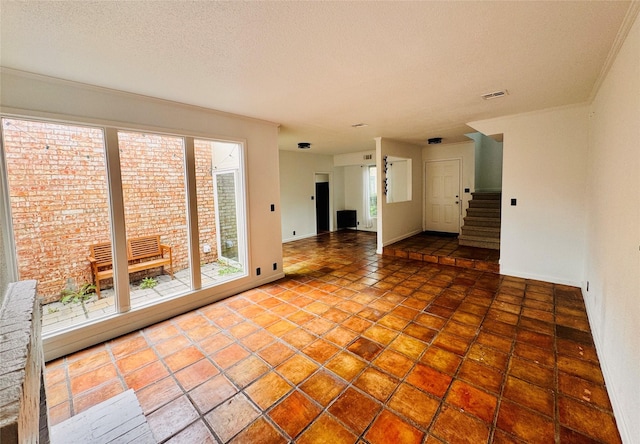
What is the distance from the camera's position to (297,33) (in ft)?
5.89

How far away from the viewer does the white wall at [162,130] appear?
236cm

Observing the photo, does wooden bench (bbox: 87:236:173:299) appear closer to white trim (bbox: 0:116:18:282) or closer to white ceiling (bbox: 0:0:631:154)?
white trim (bbox: 0:116:18:282)

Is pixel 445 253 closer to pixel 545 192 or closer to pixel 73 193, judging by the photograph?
pixel 545 192

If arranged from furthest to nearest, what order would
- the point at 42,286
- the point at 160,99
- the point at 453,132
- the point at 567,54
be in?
the point at 453,132
the point at 160,99
the point at 42,286
the point at 567,54

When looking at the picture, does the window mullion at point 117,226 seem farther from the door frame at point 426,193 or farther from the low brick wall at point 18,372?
the door frame at point 426,193

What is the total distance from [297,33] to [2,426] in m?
2.15

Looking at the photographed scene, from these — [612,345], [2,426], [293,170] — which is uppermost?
[293,170]

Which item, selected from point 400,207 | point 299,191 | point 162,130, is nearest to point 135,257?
point 162,130

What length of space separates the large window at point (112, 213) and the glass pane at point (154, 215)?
0.01 m

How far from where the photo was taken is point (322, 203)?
870 cm

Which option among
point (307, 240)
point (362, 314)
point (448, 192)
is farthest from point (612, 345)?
point (307, 240)

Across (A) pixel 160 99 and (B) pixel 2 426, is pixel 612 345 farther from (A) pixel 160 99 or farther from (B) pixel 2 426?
(A) pixel 160 99

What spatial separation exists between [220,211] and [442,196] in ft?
18.7

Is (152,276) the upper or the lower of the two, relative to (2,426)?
lower
